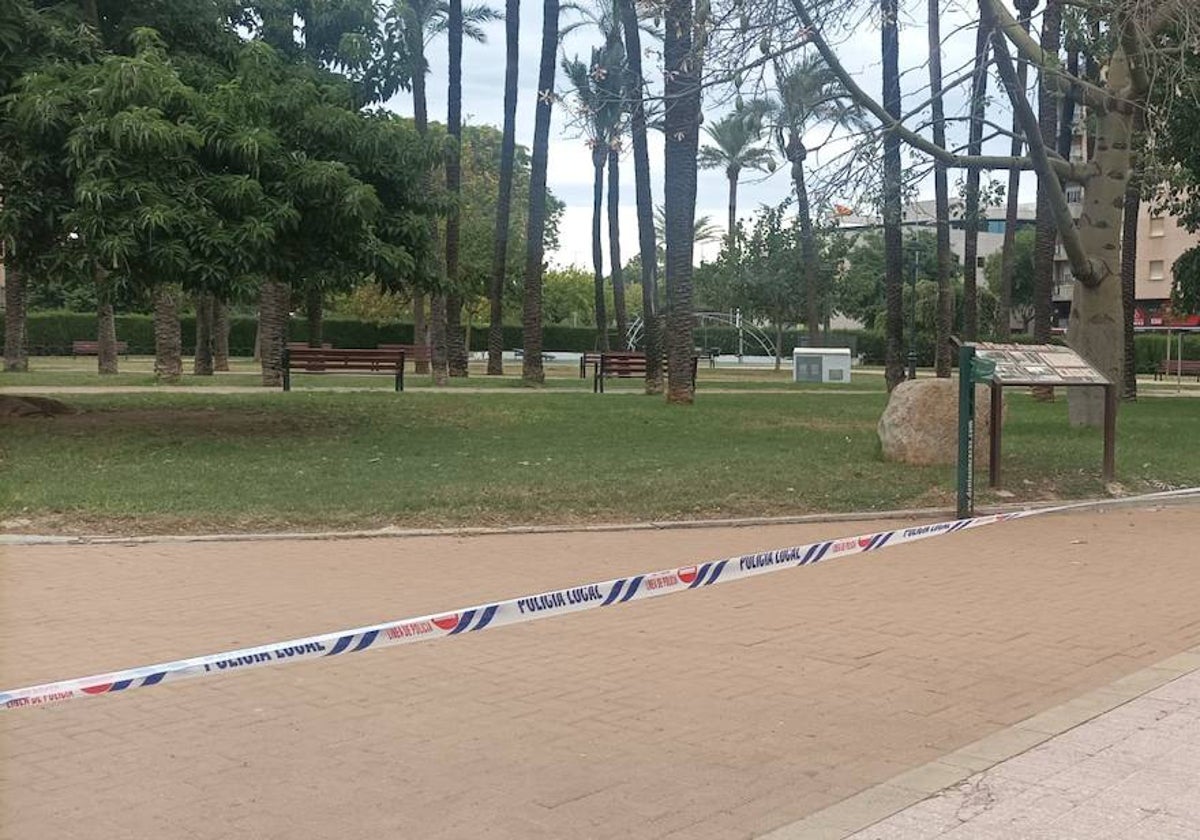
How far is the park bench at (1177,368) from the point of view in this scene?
49.2 metres

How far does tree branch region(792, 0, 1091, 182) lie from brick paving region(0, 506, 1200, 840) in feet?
23.0

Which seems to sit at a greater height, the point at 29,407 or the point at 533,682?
the point at 29,407

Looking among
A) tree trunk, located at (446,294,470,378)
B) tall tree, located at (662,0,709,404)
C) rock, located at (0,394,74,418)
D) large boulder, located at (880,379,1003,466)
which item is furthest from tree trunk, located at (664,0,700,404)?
rock, located at (0,394,74,418)

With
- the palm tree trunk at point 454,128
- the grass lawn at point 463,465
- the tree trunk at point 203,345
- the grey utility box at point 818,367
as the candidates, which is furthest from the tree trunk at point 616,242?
the grass lawn at point 463,465

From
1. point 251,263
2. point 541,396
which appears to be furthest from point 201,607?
point 541,396

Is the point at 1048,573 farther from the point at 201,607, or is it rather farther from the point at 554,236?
the point at 554,236

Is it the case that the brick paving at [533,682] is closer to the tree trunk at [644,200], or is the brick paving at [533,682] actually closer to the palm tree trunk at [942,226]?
the palm tree trunk at [942,226]

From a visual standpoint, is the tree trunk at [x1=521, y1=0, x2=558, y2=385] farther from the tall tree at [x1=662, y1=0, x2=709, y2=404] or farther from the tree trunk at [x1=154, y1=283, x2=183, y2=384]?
the tree trunk at [x1=154, y1=283, x2=183, y2=384]

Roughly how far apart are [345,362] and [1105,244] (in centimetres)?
1562

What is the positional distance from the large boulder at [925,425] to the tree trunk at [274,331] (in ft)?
46.9

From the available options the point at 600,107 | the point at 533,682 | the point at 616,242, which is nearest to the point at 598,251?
the point at 616,242

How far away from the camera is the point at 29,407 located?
1593cm

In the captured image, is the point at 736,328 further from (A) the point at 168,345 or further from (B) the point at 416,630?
(B) the point at 416,630

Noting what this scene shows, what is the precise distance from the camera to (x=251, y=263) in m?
13.2
